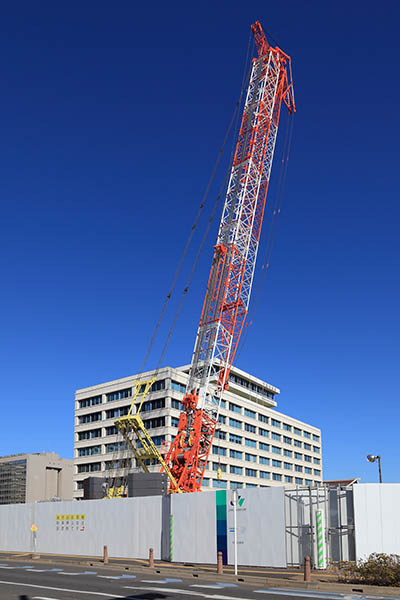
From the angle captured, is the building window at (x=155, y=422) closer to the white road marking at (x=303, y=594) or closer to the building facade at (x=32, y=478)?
the building facade at (x=32, y=478)

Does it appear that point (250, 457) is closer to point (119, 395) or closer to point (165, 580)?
point (119, 395)

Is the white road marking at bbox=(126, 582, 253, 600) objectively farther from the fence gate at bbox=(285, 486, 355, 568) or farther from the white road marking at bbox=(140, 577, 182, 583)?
the fence gate at bbox=(285, 486, 355, 568)

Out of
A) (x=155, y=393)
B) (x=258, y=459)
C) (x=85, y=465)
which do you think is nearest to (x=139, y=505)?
(x=155, y=393)

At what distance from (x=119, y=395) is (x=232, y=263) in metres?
43.2

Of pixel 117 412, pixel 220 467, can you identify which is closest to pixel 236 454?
pixel 220 467

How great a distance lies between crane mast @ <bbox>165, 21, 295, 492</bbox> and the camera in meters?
60.1

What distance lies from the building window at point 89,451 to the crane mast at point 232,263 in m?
39.0

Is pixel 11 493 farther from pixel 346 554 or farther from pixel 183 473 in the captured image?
pixel 346 554

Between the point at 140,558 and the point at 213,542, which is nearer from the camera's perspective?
the point at 213,542

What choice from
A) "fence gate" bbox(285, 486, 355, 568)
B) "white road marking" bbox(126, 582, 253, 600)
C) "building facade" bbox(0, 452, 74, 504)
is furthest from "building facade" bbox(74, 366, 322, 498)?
"white road marking" bbox(126, 582, 253, 600)

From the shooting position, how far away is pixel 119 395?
9650 centimetres

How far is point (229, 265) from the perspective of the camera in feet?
197

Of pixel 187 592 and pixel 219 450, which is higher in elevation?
pixel 219 450

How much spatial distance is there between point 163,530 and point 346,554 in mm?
10580
